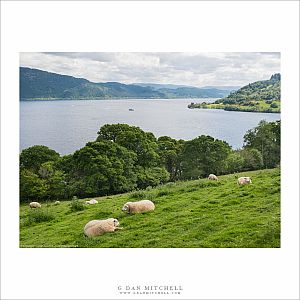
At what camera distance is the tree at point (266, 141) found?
8.66 m

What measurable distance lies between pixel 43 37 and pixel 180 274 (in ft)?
14.7

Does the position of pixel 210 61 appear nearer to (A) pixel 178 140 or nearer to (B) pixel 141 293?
(A) pixel 178 140

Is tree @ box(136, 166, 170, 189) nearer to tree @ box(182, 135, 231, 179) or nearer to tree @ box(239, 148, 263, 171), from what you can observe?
tree @ box(182, 135, 231, 179)

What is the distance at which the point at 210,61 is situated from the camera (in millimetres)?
8750

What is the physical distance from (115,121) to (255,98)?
8.03ft

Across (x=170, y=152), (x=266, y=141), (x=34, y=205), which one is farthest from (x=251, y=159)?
(x=34, y=205)

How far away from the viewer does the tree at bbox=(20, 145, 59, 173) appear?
870cm

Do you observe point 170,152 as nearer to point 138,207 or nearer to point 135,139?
point 135,139

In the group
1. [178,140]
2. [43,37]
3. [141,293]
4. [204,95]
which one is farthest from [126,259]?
[43,37]

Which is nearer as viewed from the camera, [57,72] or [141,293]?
[141,293]

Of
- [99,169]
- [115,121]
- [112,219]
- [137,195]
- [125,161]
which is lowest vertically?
[112,219]

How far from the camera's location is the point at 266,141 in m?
8.77

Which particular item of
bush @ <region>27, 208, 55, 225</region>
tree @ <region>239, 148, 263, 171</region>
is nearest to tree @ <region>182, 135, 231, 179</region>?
tree @ <region>239, 148, 263, 171</region>

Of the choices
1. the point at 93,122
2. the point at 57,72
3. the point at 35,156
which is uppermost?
the point at 57,72
